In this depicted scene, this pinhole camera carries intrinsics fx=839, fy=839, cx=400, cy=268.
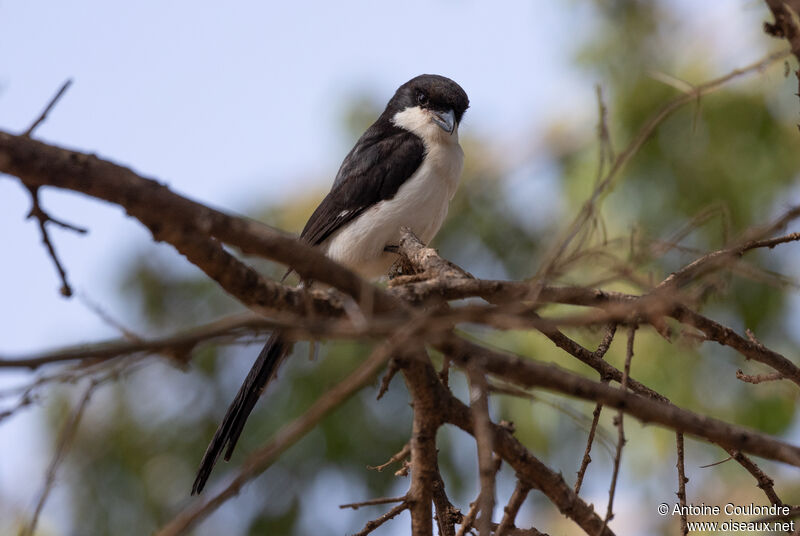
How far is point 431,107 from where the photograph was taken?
14.8ft

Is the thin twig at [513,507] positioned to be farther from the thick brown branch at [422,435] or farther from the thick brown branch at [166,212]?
the thick brown branch at [166,212]

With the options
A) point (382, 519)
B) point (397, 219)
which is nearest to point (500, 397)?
point (397, 219)

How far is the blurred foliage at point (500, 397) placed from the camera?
5148mm

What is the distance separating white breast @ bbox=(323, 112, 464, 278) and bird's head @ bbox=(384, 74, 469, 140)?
182 millimetres

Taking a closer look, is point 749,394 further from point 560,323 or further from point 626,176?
point 560,323

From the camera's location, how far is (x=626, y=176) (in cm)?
556

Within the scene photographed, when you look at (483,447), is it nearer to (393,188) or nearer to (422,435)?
(422,435)

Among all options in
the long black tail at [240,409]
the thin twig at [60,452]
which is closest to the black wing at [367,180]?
the long black tail at [240,409]

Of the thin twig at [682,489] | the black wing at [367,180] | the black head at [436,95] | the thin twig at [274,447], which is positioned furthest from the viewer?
the black head at [436,95]

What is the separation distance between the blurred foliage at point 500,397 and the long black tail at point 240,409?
1.70 m

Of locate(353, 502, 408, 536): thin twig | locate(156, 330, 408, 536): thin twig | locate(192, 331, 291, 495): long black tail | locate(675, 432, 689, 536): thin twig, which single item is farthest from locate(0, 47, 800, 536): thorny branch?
locate(192, 331, 291, 495): long black tail

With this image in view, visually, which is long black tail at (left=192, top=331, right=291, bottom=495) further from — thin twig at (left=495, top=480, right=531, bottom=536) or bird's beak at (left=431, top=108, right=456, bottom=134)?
bird's beak at (left=431, top=108, right=456, bottom=134)

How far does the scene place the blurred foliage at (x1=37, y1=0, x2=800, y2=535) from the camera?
203 inches

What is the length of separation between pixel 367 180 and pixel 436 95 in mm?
677
